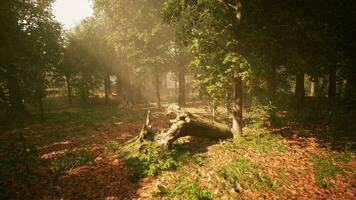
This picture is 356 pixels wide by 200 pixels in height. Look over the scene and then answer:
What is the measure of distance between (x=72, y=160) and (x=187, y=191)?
559 centimetres

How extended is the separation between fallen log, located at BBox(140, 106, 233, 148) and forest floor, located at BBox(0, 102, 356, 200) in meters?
0.57

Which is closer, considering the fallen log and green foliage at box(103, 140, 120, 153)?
the fallen log

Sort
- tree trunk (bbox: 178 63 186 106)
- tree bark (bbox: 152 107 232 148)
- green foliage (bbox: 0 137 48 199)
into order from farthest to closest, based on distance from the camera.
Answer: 1. tree trunk (bbox: 178 63 186 106)
2. tree bark (bbox: 152 107 232 148)
3. green foliage (bbox: 0 137 48 199)

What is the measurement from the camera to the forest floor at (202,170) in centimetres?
699

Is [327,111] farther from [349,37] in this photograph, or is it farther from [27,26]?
[27,26]

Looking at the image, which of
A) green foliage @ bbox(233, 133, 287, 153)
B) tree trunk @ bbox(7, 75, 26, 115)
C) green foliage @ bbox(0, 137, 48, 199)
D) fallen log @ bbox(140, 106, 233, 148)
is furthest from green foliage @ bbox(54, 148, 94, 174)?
tree trunk @ bbox(7, 75, 26, 115)

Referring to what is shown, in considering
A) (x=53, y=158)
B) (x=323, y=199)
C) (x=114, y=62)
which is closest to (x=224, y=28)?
(x=323, y=199)

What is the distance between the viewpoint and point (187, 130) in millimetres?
10273

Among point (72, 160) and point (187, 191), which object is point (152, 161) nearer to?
point (187, 191)

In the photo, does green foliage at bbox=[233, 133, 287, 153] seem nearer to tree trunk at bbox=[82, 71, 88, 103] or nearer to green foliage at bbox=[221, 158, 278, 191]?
green foliage at bbox=[221, 158, 278, 191]

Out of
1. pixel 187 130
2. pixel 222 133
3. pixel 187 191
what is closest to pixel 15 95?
pixel 187 130

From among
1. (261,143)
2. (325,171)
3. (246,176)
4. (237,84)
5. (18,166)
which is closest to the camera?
(246,176)

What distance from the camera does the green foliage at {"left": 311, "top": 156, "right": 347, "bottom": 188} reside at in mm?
7185

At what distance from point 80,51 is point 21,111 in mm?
12770
